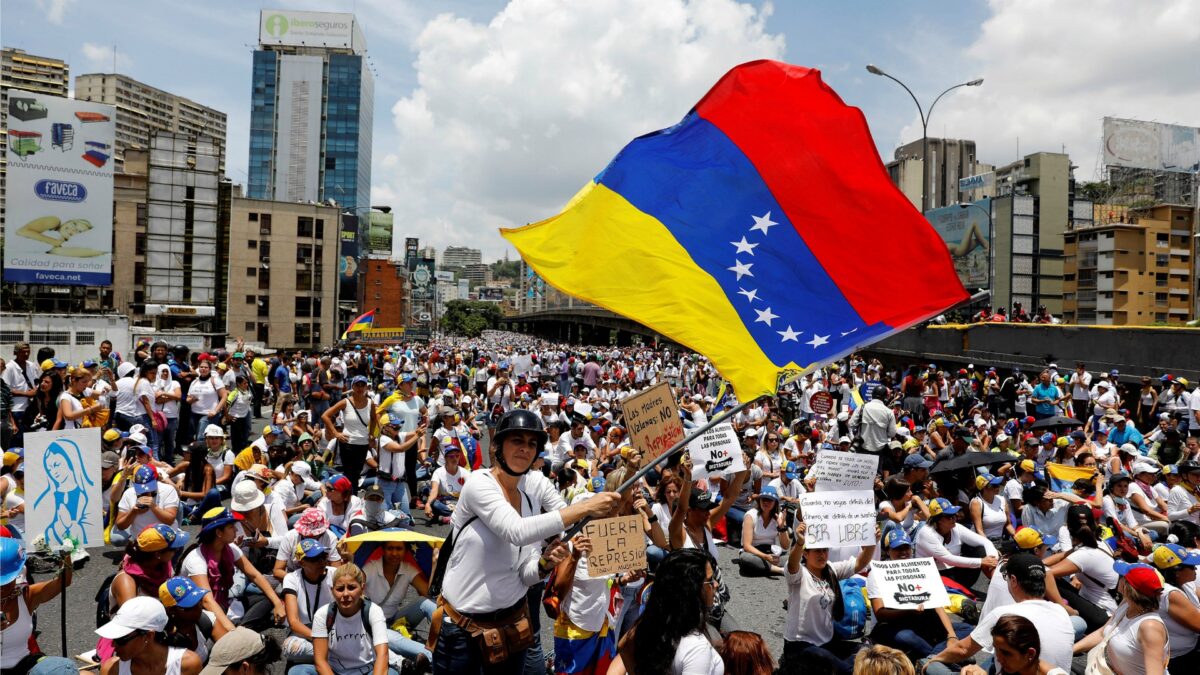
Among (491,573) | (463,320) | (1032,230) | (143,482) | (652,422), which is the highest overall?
(1032,230)

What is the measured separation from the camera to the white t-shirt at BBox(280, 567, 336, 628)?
18.3ft

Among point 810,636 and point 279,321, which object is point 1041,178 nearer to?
point 279,321

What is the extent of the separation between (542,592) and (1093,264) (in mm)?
82722

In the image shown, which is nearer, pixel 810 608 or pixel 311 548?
pixel 810 608

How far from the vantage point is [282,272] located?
71.2 m

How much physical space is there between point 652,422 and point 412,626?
3586 mm

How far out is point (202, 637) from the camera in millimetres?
4977

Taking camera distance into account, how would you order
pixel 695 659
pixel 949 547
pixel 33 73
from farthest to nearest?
1. pixel 33 73
2. pixel 949 547
3. pixel 695 659

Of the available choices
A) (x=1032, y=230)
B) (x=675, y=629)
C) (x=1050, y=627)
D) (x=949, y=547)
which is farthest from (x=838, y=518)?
(x=1032, y=230)

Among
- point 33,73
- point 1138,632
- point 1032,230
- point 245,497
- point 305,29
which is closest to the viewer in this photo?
point 1138,632

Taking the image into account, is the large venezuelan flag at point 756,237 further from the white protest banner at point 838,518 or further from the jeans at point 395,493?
the jeans at point 395,493

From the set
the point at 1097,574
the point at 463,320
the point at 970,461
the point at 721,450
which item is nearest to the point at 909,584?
the point at 1097,574

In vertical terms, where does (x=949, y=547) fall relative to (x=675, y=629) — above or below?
below

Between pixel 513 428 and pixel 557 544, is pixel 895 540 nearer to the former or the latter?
pixel 557 544
